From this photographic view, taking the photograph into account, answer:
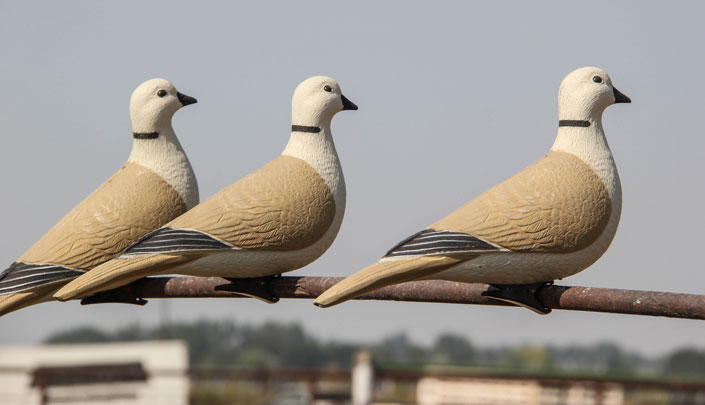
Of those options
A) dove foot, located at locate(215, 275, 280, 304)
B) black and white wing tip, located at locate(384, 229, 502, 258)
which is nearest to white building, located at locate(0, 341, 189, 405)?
dove foot, located at locate(215, 275, 280, 304)

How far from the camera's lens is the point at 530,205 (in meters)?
5.31

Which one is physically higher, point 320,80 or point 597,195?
point 320,80

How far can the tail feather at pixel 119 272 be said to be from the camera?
5.68 m

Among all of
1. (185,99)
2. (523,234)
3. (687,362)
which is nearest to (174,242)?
(185,99)

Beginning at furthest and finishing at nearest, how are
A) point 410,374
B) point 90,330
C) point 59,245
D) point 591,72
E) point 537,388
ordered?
point 90,330
point 537,388
point 410,374
point 59,245
point 591,72

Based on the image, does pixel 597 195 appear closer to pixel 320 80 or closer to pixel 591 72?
pixel 591 72

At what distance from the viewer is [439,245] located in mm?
5105

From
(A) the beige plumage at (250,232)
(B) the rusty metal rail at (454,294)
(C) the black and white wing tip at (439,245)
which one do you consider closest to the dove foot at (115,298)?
(B) the rusty metal rail at (454,294)

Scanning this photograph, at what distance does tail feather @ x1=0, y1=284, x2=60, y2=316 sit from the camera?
6068 mm

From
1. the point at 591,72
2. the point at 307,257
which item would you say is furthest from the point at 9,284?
the point at 591,72

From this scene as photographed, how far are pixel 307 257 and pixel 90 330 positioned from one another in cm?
11638

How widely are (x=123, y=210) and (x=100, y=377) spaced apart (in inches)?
876

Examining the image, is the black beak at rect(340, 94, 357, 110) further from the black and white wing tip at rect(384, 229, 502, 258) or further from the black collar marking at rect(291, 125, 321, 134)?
the black and white wing tip at rect(384, 229, 502, 258)

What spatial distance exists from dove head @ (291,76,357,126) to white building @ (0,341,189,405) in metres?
17.1
